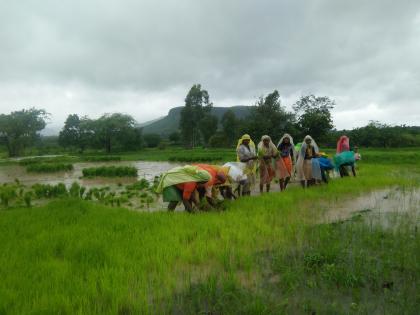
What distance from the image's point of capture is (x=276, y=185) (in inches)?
415

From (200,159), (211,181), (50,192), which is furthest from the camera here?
(200,159)

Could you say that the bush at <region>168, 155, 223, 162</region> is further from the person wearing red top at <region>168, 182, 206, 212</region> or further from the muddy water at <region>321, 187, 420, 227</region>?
the person wearing red top at <region>168, 182, 206, 212</region>

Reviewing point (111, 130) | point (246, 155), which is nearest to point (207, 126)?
point (111, 130)

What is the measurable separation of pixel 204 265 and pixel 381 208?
180 inches

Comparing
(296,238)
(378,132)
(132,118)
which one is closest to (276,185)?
(296,238)

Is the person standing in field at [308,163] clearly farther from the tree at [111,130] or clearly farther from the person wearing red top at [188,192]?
the tree at [111,130]

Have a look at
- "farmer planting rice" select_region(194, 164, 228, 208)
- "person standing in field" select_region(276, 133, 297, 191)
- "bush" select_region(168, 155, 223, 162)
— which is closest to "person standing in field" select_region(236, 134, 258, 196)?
"person standing in field" select_region(276, 133, 297, 191)

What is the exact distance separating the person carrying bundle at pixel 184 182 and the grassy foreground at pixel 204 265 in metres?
0.45

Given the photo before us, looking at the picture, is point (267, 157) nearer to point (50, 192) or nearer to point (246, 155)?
point (246, 155)

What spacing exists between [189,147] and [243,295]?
155 ft

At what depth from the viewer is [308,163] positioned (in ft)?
27.2

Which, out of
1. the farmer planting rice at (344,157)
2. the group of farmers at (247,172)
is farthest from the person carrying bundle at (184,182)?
the farmer planting rice at (344,157)

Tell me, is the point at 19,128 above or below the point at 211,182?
above

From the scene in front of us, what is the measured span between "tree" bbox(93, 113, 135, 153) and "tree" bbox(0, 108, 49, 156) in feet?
29.8
